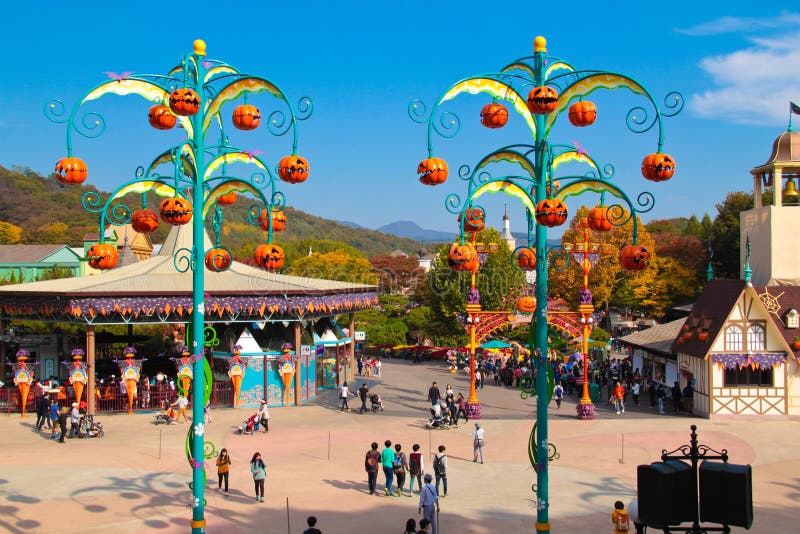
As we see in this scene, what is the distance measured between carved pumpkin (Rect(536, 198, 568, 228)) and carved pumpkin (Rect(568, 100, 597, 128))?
1557 millimetres

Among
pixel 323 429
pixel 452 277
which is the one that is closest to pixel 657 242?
pixel 452 277

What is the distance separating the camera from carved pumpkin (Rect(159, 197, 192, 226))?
11.7 meters

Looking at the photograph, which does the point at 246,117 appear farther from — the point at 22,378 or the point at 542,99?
the point at 22,378

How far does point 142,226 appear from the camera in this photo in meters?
12.5

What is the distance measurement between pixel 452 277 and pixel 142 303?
2517cm

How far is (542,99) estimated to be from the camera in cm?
1030

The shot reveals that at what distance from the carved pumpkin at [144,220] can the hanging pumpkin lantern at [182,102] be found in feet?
6.50

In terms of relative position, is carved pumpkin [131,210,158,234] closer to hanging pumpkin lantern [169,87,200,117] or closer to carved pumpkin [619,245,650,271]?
hanging pumpkin lantern [169,87,200,117]

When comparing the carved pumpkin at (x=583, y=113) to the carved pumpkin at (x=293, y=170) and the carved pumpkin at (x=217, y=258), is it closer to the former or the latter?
the carved pumpkin at (x=293, y=170)

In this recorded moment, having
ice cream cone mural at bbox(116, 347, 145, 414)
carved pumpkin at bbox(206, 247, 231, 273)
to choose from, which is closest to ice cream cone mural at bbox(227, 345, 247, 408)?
ice cream cone mural at bbox(116, 347, 145, 414)

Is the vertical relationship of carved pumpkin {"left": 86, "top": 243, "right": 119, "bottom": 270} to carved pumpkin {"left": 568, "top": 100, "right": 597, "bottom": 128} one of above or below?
below

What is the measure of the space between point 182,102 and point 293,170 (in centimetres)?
205

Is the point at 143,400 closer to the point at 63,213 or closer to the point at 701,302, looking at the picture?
the point at 701,302

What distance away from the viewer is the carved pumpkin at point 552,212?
10.4 metres
